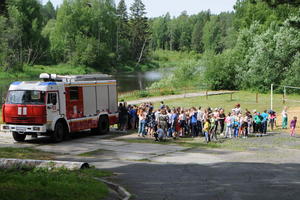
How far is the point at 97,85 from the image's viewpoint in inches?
1006

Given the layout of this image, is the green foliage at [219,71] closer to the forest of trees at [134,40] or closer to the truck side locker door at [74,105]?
the forest of trees at [134,40]

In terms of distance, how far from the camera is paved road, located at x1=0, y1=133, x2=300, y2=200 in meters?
11.9

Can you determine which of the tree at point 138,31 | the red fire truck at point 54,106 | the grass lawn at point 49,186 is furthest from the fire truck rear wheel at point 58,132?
the tree at point 138,31

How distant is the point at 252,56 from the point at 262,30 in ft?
27.0

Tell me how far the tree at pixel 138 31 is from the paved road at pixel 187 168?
11271 cm

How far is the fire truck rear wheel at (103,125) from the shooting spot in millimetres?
25781

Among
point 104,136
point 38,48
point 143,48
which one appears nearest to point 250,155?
point 104,136

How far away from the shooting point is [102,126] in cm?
2608

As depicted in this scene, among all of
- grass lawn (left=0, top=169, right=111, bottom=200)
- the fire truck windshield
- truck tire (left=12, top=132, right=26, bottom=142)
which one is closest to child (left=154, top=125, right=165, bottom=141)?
the fire truck windshield

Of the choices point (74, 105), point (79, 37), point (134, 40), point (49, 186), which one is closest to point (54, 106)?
point (74, 105)

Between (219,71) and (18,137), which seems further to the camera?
(219,71)

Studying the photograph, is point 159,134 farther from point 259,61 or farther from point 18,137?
point 259,61

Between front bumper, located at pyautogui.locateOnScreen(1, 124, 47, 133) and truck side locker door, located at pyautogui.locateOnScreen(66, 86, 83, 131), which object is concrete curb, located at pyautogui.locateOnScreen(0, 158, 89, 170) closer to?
front bumper, located at pyautogui.locateOnScreen(1, 124, 47, 133)

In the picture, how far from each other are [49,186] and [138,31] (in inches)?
5048
